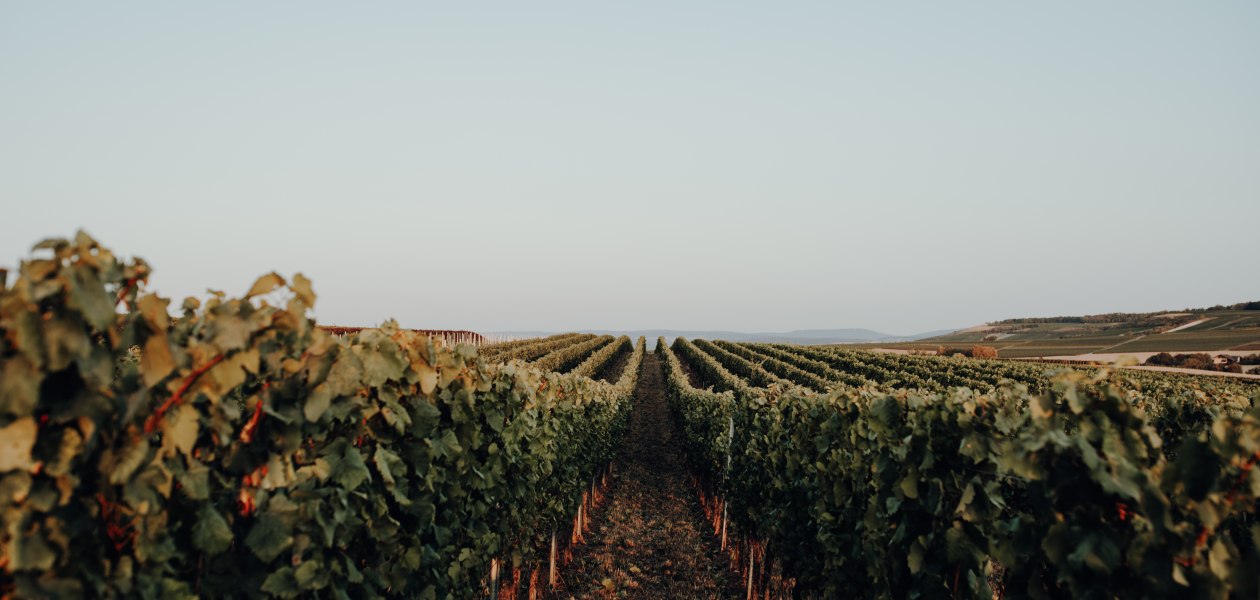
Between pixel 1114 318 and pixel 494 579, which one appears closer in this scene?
pixel 494 579

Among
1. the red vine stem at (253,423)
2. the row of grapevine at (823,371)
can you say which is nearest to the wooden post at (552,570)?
the red vine stem at (253,423)

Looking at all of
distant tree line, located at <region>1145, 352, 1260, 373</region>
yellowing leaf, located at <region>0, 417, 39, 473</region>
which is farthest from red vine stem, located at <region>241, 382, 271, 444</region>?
distant tree line, located at <region>1145, 352, 1260, 373</region>

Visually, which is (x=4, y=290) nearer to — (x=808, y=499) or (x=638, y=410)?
(x=808, y=499)

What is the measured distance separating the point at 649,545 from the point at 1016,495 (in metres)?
7.36

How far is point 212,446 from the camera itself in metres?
2.24

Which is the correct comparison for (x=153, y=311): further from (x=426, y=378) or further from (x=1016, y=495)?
(x=1016, y=495)

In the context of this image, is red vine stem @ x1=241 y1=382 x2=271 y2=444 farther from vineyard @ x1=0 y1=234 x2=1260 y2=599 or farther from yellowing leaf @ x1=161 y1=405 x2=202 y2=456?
yellowing leaf @ x1=161 y1=405 x2=202 y2=456

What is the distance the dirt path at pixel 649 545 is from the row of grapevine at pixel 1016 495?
182 cm

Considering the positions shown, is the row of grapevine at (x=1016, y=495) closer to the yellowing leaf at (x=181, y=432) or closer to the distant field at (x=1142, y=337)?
the yellowing leaf at (x=181, y=432)

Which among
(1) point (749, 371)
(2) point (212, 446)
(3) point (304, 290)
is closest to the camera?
(2) point (212, 446)

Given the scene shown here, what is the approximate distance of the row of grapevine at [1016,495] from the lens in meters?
2.15

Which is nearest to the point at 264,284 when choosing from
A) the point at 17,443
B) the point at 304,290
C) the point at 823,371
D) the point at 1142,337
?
the point at 304,290

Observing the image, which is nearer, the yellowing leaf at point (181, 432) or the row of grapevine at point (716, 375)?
the yellowing leaf at point (181, 432)

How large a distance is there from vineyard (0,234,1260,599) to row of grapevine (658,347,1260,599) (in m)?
0.01
